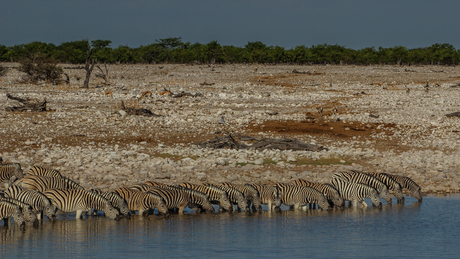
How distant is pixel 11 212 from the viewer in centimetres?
880

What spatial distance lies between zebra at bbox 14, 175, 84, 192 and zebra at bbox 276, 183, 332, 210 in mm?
3710

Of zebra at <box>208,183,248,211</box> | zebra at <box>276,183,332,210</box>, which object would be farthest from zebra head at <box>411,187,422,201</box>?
zebra at <box>208,183,248,211</box>

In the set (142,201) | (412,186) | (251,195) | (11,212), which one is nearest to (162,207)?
(142,201)

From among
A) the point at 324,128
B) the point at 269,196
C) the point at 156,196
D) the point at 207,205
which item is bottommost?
the point at 207,205

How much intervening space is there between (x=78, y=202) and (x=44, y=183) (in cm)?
125

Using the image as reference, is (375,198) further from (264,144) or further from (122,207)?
(264,144)

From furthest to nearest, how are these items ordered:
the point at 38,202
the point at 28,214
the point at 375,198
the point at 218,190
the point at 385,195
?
the point at 385,195
the point at 375,198
the point at 218,190
the point at 38,202
the point at 28,214

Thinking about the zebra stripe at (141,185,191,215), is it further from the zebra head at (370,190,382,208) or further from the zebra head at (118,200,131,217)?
the zebra head at (370,190,382,208)

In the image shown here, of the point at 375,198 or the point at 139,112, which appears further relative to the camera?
the point at 139,112

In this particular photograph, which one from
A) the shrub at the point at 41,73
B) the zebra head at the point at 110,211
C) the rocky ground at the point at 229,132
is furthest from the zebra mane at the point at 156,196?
the shrub at the point at 41,73

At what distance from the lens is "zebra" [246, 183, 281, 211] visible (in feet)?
34.5

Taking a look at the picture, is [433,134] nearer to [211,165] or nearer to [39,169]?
[211,165]

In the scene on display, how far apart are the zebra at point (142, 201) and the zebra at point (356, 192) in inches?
140

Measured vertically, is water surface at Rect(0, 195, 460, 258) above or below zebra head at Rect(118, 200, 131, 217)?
below
